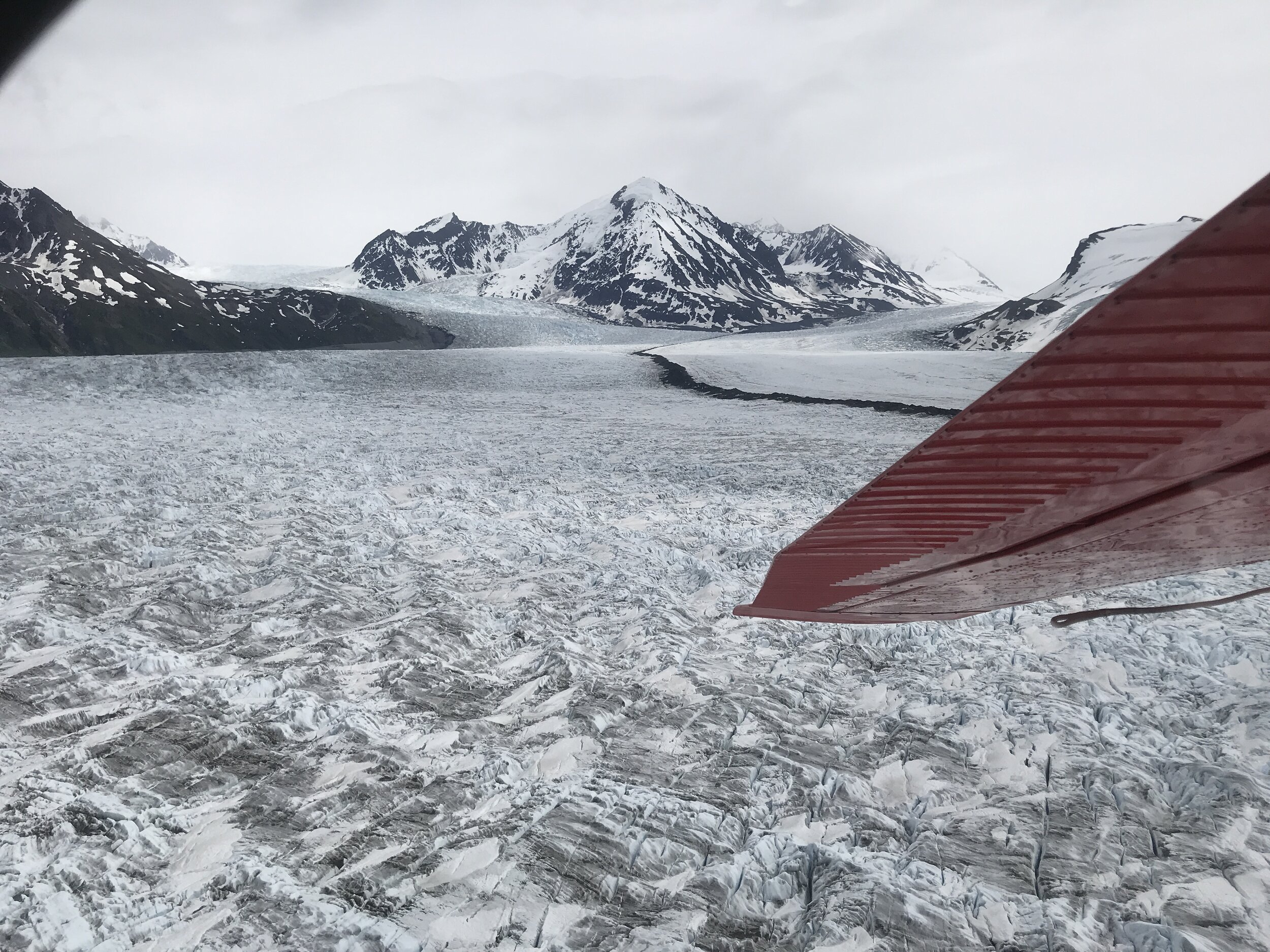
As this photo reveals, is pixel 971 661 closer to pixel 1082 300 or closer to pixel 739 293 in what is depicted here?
pixel 1082 300

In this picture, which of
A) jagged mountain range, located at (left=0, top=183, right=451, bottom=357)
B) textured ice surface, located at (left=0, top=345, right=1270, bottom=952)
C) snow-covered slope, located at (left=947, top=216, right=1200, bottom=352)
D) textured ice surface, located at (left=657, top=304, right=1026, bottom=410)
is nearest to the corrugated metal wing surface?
textured ice surface, located at (left=0, top=345, right=1270, bottom=952)

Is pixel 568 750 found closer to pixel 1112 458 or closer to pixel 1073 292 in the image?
pixel 1112 458

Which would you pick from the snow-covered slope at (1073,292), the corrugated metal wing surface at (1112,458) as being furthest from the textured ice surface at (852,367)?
the corrugated metal wing surface at (1112,458)

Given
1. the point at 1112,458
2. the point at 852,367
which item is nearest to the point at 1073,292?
the point at 852,367

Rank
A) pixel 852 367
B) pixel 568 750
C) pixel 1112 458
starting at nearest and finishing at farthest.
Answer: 1. pixel 1112 458
2. pixel 568 750
3. pixel 852 367

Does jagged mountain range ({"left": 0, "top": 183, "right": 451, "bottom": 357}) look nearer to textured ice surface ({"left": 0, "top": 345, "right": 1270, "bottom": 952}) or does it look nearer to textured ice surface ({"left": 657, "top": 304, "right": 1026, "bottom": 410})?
textured ice surface ({"left": 657, "top": 304, "right": 1026, "bottom": 410})

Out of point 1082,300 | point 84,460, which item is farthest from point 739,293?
point 84,460
